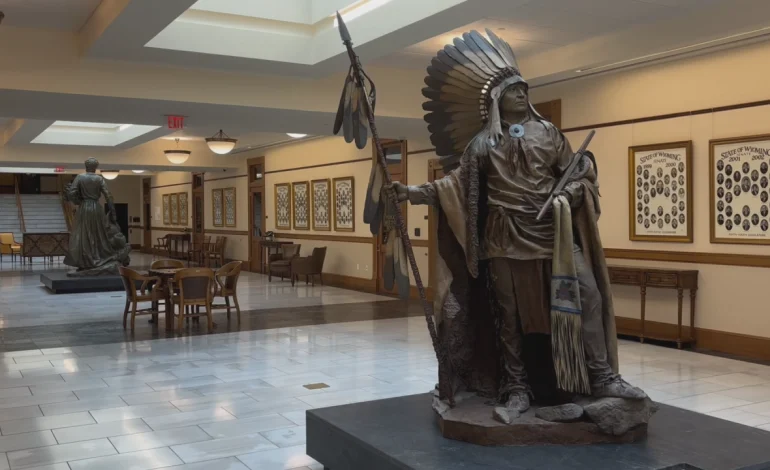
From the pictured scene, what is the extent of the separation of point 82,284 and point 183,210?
34.2ft

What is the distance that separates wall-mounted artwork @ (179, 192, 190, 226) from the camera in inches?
914

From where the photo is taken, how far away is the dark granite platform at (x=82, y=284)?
1314cm

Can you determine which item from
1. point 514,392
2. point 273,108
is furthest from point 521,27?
point 514,392

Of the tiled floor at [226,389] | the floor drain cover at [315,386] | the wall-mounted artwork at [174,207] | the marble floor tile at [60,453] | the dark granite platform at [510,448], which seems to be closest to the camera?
the dark granite platform at [510,448]

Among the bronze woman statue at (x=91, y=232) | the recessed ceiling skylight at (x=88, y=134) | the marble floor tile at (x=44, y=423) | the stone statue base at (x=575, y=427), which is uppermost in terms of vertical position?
the recessed ceiling skylight at (x=88, y=134)

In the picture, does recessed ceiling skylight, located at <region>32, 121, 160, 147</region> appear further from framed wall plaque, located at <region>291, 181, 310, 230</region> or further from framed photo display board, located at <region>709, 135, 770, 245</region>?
framed photo display board, located at <region>709, 135, 770, 245</region>

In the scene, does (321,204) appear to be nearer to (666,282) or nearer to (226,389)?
(666,282)

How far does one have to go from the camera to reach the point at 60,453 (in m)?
4.32

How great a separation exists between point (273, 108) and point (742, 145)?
208 inches

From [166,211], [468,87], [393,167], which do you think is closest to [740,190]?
[468,87]

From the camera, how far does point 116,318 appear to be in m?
9.92

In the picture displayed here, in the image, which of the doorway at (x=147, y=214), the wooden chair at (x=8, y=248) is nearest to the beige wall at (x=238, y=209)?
the wooden chair at (x=8, y=248)

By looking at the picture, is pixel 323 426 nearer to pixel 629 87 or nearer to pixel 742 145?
pixel 742 145

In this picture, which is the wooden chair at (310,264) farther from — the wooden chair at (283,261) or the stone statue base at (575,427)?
the stone statue base at (575,427)
